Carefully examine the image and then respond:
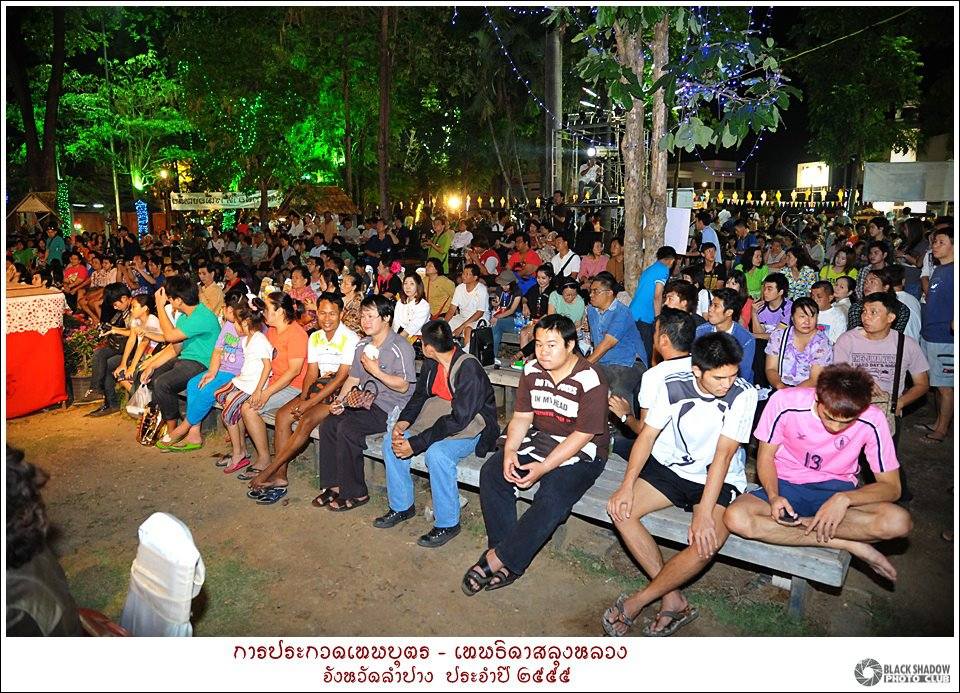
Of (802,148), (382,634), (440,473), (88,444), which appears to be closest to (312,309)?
(88,444)

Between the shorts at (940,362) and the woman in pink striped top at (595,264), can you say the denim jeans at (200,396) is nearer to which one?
the woman in pink striped top at (595,264)

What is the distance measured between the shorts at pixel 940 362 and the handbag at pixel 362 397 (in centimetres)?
485

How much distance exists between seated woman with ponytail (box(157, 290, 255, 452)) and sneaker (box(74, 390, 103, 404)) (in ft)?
7.07

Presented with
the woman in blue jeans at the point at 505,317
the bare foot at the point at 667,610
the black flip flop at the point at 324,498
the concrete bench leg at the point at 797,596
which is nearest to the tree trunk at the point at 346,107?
the woman in blue jeans at the point at 505,317

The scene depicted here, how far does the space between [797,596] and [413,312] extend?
16.5 feet

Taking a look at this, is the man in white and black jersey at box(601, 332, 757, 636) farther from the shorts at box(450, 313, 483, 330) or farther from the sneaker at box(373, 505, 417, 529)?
the shorts at box(450, 313, 483, 330)

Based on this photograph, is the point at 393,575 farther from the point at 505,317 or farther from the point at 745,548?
the point at 505,317

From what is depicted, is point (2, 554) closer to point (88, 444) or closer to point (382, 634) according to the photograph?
point (382, 634)

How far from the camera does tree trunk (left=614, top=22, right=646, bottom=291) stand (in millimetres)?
8359

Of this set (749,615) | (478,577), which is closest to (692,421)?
(749,615)

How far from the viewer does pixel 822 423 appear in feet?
13.0

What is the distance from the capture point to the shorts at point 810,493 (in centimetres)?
402

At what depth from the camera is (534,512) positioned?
4.38m

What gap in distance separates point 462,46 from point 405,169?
8605 millimetres
